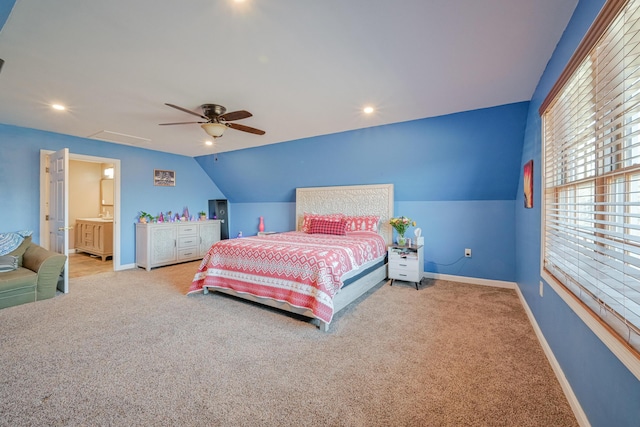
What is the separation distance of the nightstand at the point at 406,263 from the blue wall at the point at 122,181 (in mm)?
4537

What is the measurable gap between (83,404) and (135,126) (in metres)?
3.54

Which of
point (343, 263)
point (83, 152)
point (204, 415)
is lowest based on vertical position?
point (204, 415)

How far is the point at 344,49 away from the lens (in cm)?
207

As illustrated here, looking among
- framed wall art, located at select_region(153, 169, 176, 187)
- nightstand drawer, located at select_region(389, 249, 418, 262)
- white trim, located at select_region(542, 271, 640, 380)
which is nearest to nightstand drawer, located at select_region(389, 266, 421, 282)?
nightstand drawer, located at select_region(389, 249, 418, 262)

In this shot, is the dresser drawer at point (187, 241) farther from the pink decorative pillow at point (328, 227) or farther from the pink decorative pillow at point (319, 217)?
the pink decorative pillow at point (328, 227)

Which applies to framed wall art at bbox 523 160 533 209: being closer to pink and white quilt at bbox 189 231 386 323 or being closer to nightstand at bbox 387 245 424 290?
nightstand at bbox 387 245 424 290

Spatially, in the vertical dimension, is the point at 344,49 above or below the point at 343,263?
above

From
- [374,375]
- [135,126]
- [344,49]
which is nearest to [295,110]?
[344,49]

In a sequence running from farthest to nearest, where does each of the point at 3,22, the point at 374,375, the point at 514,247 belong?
1. the point at 514,247
2. the point at 374,375
3. the point at 3,22

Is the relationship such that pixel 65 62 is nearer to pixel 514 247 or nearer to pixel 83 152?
pixel 83 152

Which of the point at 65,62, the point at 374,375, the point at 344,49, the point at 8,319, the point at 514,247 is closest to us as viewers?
the point at 374,375

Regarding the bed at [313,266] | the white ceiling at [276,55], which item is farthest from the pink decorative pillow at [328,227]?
the white ceiling at [276,55]

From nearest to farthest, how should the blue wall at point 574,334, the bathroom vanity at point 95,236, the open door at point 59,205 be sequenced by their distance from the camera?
the blue wall at point 574,334
the open door at point 59,205
the bathroom vanity at point 95,236

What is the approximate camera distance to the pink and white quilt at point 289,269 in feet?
8.96
